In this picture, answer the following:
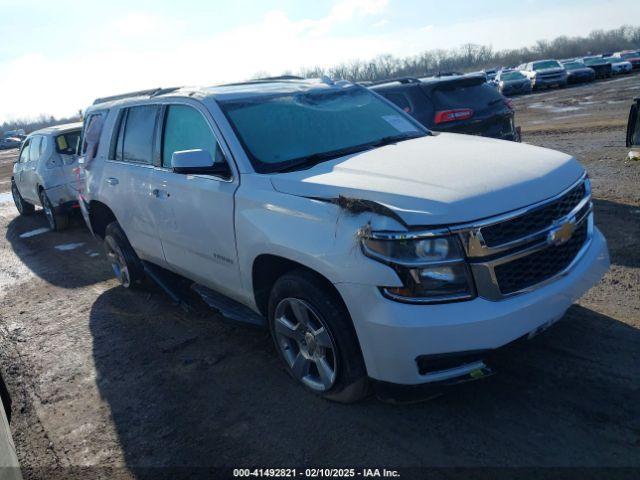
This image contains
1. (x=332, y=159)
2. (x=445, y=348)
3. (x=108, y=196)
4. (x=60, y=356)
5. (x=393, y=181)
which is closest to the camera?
(x=445, y=348)

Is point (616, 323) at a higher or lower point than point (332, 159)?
lower

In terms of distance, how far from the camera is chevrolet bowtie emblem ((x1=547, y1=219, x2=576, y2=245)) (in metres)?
2.96

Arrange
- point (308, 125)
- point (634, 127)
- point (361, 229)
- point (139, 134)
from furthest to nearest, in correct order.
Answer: point (634, 127) < point (139, 134) < point (308, 125) < point (361, 229)

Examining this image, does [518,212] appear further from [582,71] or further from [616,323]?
[582,71]

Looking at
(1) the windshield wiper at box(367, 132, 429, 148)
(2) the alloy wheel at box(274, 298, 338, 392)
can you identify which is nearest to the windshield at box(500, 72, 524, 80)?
(1) the windshield wiper at box(367, 132, 429, 148)

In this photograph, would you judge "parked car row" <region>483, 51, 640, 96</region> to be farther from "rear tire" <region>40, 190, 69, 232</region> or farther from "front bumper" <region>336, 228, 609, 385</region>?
"front bumper" <region>336, 228, 609, 385</region>

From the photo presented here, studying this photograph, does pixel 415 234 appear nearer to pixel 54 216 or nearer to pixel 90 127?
pixel 90 127

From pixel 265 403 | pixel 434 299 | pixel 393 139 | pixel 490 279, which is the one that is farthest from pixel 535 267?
pixel 265 403

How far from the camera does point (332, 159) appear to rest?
3.71m

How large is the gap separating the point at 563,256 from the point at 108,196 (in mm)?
4396

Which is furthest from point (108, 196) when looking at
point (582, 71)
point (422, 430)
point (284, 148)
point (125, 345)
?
point (582, 71)

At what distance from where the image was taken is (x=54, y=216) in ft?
33.8

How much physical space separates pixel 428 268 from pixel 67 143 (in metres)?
9.64

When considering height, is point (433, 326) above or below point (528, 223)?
below
